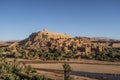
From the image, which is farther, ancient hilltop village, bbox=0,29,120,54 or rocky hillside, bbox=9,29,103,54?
rocky hillside, bbox=9,29,103,54

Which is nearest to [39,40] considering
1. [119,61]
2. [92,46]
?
[92,46]

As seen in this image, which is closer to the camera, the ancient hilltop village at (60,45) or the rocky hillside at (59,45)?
the ancient hilltop village at (60,45)

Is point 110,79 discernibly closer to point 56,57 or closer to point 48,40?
point 56,57

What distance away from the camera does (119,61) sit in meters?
75.4

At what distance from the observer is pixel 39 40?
13775 centimetres

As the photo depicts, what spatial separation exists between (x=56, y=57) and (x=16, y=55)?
13.7 metres

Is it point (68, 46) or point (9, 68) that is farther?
point (68, 46)

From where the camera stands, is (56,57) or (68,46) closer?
(56,57)

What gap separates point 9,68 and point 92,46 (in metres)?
69.2

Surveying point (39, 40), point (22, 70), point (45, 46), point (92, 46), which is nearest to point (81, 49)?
point (92, 46)

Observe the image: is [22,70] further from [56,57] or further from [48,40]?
[48,40]

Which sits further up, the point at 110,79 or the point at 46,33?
the point at 46,33

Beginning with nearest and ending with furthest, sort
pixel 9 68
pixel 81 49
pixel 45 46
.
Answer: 1. pixel 9 68
2. pixel 81 49
3. pixel 45 46

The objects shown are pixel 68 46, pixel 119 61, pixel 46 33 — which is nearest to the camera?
pixel 119 61
